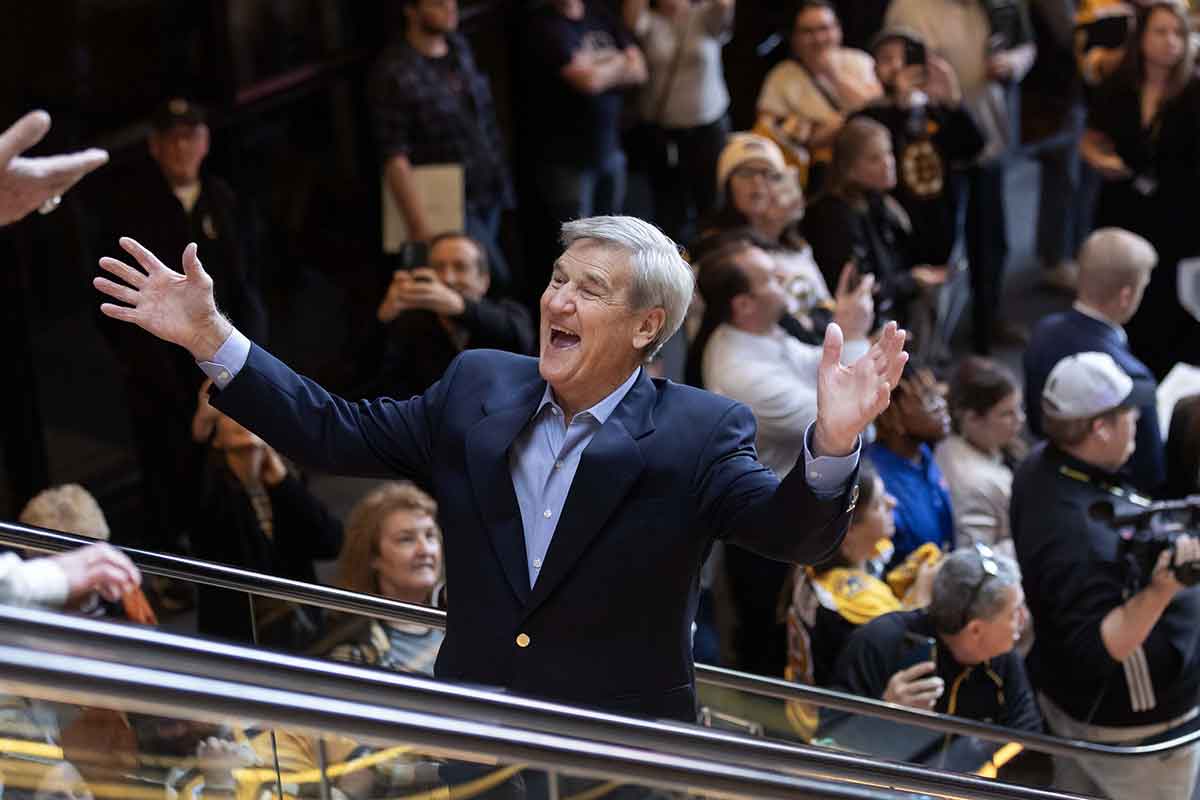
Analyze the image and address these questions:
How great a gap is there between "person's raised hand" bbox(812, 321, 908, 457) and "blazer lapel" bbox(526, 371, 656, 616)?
30 centimetres

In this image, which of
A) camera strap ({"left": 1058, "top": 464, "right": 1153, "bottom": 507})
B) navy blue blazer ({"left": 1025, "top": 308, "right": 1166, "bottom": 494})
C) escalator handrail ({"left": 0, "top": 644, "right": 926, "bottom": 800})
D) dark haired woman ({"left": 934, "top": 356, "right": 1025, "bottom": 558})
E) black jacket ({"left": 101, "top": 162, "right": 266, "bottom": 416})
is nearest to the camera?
escalator handrail ({"left": 0, "top": 644, "right": 926, "bottom": 800})

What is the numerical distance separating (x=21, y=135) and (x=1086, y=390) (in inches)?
112

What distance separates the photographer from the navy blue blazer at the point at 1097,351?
5.46 metres

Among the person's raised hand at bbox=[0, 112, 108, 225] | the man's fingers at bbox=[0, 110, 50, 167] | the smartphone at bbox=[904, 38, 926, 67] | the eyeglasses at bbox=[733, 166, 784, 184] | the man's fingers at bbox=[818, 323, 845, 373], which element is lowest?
the eyeglasses at bbox=[733, 166, 784, 184]

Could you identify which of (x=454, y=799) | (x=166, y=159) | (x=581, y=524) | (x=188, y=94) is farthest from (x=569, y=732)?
(x=188, y=94)

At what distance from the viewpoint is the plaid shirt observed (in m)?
6.60

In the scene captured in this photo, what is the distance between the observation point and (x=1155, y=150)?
744 centimetres

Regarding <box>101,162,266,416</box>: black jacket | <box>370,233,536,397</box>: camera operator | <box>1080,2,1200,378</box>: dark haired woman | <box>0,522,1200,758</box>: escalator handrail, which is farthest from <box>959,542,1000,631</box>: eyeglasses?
<box>1080,2,1200,378</box>: dark haired woman

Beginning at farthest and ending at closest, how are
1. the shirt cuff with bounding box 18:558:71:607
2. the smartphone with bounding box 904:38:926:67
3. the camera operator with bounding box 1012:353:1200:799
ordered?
the smartphone with bounding box 904:38:926:67 < the camera operator with bounding box 1012:353:1200:799 < the shirt cuff with bounding box 18:558:71:607

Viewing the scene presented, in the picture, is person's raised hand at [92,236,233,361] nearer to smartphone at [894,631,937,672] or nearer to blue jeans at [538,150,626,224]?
smartphone at [894,631,937,672]

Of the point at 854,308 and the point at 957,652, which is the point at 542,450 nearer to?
the point at 957,652

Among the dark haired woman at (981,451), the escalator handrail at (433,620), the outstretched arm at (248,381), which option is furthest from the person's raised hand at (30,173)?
the dark haired woman at (981,451)

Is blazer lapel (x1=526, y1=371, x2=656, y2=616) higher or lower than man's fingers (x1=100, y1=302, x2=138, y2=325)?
lower

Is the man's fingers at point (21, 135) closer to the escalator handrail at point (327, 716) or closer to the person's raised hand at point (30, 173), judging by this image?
the person's raised hand at point (30, 173)
